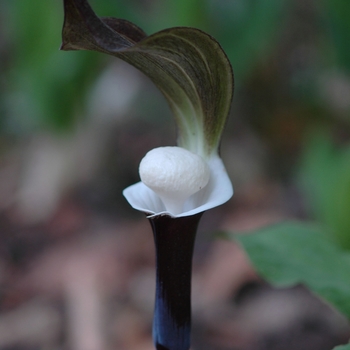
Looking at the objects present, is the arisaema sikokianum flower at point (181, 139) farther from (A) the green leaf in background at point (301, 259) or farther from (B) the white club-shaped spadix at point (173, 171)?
(A) the green leaf in background at point (301, 259)

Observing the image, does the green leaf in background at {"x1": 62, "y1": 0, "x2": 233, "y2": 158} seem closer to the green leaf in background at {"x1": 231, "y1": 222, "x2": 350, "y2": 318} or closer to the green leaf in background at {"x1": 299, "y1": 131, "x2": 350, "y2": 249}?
the green leaf in background at {"x1": 231, "y1": 222, "x2": 350, "y2": 318}

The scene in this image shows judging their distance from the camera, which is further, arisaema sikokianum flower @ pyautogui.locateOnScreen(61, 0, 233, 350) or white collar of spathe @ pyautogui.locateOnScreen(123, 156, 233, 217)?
white collar of spathe @ pyautogui.locateOnScreen(123, 156, 233, 217)

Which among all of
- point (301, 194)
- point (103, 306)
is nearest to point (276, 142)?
point (301, 194)

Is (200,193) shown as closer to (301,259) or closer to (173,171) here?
(173,171)

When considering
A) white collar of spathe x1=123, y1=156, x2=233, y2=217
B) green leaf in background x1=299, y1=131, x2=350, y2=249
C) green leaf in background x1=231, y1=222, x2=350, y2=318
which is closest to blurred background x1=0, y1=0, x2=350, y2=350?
green leaf in background x1=299, y1=131, x2=350, y2=249

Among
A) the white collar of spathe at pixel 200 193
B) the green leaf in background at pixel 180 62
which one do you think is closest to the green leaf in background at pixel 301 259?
the white collar of spathe at pixel 200 193

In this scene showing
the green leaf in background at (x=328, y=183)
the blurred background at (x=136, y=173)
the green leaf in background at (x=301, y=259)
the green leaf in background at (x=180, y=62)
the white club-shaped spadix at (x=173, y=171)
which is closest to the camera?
the green leaf in background at (x=180, y=62)

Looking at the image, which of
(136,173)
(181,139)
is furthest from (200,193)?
(136,173)
